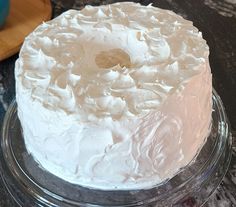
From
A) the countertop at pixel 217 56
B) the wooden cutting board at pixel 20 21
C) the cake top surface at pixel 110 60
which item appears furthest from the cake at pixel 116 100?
the wooden cutting board at pixel 20 21

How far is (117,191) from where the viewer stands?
0.93 m

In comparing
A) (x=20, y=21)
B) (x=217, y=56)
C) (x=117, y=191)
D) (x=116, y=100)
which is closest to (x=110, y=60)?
(x=116, y=100)

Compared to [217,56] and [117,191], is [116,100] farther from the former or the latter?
[217,56]

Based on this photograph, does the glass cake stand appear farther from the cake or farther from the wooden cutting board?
the wooden cutting board

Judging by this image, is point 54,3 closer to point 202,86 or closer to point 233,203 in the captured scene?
point 202,86

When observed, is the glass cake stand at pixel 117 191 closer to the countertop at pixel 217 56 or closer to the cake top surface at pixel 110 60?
the countertop at pixel 217 56

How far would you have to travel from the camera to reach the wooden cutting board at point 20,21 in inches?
50.1

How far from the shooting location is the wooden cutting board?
1.27 meters

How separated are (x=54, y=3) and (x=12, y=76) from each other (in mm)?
332

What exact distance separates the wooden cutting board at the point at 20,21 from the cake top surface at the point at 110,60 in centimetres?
26

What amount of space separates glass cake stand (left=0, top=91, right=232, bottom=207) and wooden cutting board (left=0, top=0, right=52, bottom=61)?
0.32 metres

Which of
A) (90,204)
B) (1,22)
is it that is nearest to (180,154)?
(90,204)

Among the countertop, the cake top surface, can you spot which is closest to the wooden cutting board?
the countertop

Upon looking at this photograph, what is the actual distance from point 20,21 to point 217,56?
0.54 meters
